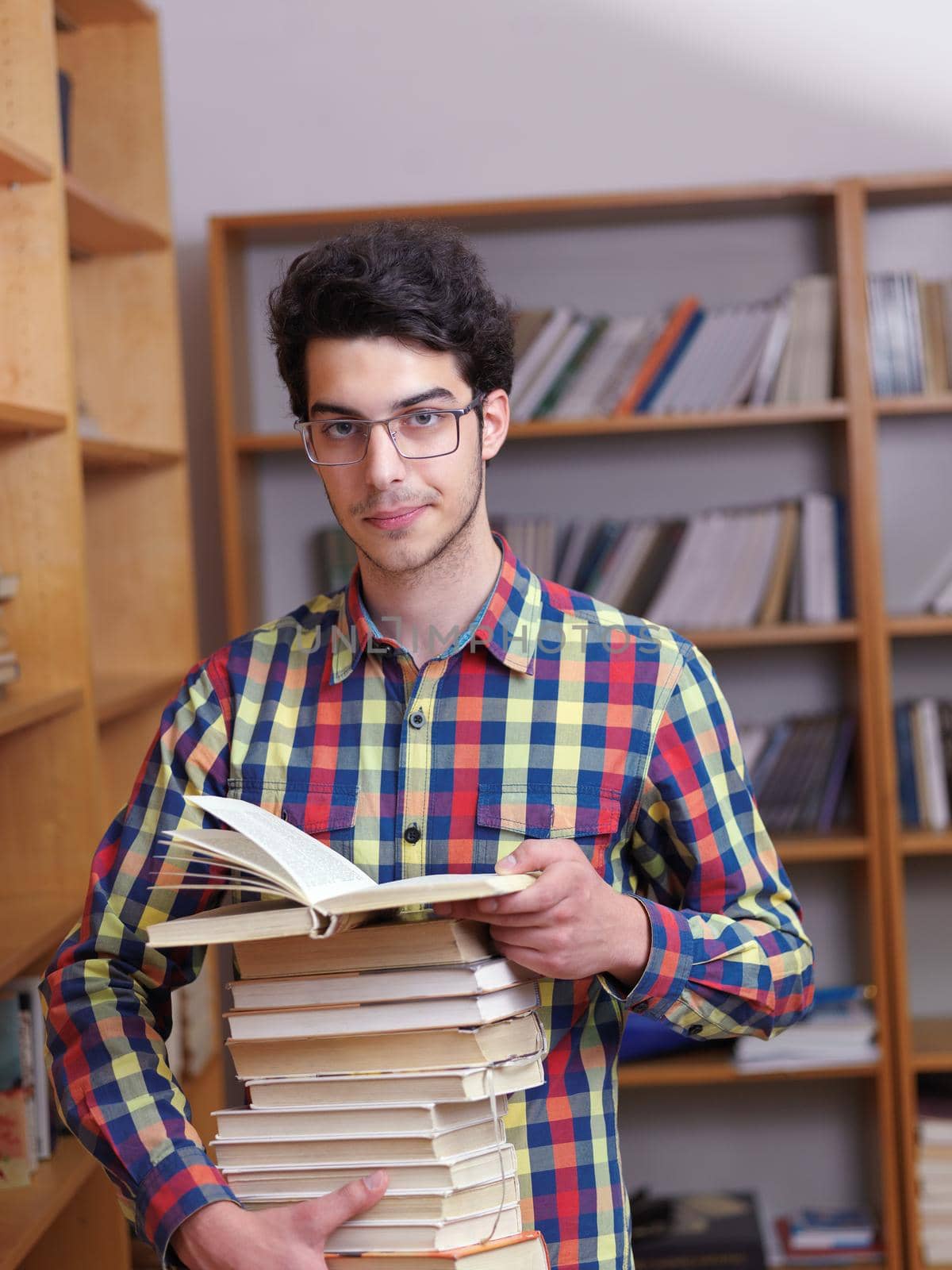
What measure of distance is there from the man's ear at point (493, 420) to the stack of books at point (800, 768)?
1.61 meters

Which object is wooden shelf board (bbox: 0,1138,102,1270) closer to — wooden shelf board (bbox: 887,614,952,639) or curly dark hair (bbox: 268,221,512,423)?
curly dark hair (bbox: 268,221,512,423)

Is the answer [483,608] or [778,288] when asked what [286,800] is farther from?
[778,288]

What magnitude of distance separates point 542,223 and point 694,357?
1.46ft

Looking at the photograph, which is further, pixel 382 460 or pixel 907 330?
pixel 907 330

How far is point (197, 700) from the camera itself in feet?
3.92

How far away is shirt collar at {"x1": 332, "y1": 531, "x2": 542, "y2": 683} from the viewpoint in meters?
1.17

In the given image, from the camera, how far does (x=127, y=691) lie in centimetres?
233

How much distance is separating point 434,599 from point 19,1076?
1094 mm

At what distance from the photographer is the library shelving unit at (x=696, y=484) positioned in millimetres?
2623

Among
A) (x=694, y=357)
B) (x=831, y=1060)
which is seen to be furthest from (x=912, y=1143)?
(x=694, y=357)

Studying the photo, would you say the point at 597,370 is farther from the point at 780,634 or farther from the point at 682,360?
the point at 780,634

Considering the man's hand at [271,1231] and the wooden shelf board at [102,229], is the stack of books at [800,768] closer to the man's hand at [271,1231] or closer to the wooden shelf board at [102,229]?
the wooden shelf board at [102,229]

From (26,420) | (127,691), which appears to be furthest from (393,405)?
(127,691)

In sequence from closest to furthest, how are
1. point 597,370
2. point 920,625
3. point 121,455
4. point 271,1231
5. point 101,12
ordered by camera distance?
point 271,1231 → point 121,455 → point 101,12 → point 920,625 → point 597,370
